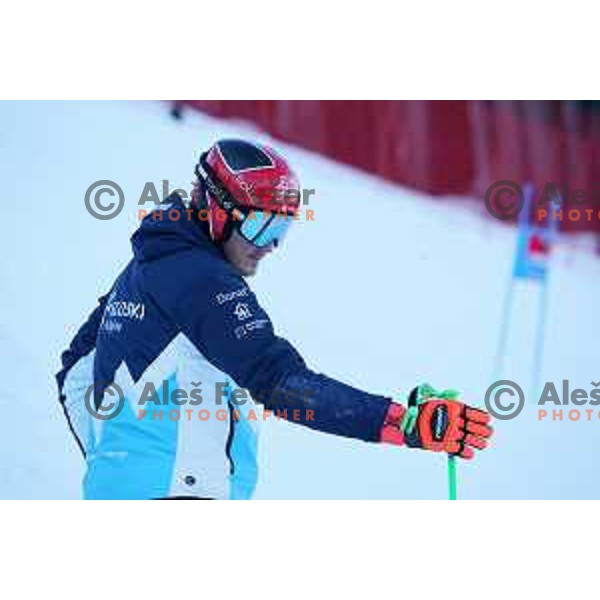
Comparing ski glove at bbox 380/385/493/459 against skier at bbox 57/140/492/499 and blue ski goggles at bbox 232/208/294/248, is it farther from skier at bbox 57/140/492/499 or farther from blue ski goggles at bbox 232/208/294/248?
blue ski goggles at bbox 232/208/294/248

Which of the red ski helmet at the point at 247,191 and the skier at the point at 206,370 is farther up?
the red ski helmet at the point at 247,191

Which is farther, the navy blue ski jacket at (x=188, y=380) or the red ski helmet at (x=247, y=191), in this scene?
the red ski helmet at (x=247, y=191)

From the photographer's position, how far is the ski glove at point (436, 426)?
2.13m

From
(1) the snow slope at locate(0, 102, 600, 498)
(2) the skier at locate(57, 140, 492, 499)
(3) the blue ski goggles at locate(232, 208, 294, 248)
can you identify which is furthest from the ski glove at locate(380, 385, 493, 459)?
(1) the snow slope at locate(0, 102, 600, 498)

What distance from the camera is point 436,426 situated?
7.02ft

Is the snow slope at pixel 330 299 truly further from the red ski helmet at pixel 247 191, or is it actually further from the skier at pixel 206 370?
the red ski helmet at pixel 247 191

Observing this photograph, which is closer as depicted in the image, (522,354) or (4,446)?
(4,446)

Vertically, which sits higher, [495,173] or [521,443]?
[495,173]

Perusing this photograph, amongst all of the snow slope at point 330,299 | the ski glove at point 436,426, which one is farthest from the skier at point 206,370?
the snow slope at point 330,299

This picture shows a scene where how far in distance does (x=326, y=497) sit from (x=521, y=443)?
0.61 metres

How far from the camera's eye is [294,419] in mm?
2223

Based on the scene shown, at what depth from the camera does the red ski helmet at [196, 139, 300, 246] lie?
241cm
